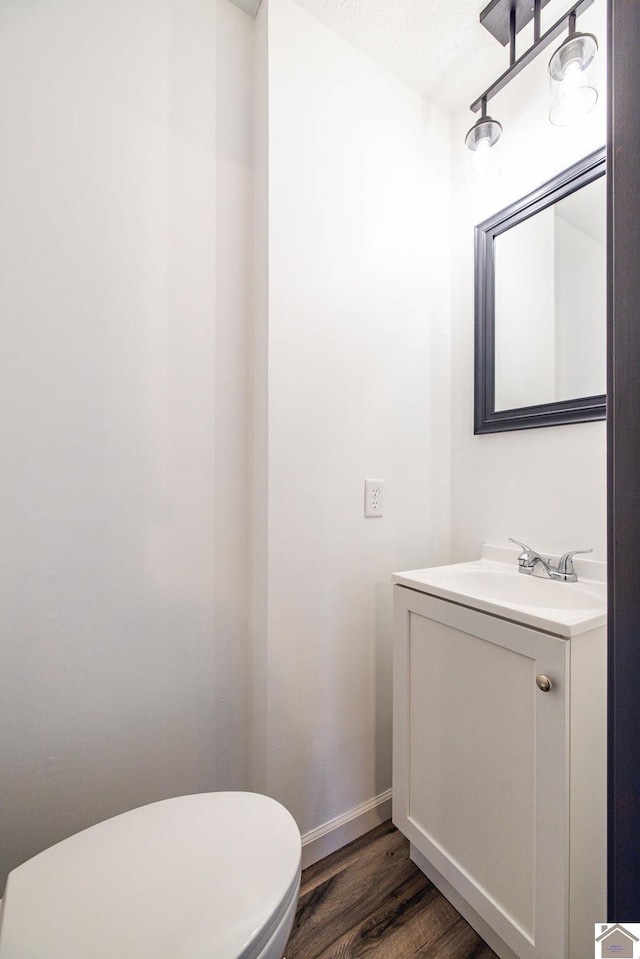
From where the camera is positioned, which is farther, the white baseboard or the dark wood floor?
the white baseboard

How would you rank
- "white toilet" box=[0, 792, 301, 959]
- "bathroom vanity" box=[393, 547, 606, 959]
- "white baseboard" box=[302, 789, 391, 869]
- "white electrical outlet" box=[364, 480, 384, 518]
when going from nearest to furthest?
"white toilet" box=[0, 792, 301, 959], "bathroom vanity" box=[393, 547, 606, 959], "white baseboard" box=[302, 789, 391, 869], "white electrical outlet" box=[364, 480, 384, 518]

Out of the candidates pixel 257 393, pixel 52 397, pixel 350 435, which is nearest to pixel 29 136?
pixel 52 397

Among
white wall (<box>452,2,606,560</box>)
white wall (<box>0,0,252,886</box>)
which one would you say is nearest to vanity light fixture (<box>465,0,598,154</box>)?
white wall (<box>452,2,606,560</box>)

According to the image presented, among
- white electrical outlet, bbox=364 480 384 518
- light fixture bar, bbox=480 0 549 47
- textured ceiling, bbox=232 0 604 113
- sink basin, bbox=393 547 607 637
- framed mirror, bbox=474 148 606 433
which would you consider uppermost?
textured ceiling, bbox=232 0 604 113

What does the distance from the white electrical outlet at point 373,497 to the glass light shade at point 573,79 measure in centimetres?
108

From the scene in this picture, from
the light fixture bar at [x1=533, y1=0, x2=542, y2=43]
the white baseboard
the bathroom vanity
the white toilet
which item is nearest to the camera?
the white toilet

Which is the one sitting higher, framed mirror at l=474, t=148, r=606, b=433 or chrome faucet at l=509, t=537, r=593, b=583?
framed mirror at l=474, t=148, r=606, b=433

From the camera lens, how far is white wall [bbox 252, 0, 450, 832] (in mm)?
1147

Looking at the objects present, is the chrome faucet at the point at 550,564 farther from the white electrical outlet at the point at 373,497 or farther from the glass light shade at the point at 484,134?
the glass light shade at the point at 484,134

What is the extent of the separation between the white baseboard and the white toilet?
0.58 metres

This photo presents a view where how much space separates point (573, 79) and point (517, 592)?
1.35 metres

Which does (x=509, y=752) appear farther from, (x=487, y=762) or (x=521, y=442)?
(x=521, y=442)

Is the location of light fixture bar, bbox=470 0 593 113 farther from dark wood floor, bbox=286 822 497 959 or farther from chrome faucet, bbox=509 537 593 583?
dark wood floor, bbox=286 822 497 959

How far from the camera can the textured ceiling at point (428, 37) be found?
3.76ft
